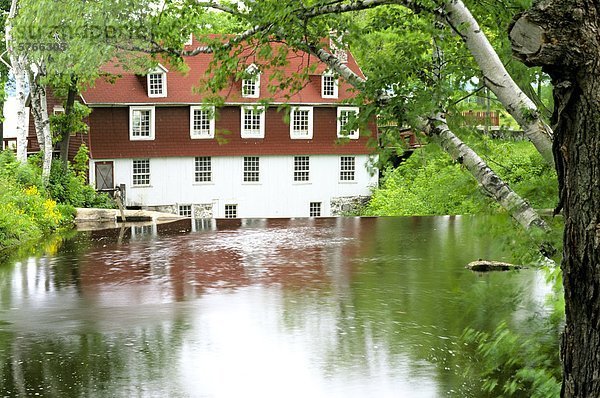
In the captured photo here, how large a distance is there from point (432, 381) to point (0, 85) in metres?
33.8

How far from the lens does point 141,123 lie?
4150 centimetres

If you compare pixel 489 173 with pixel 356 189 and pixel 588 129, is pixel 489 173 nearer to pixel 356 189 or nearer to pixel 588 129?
pixel 588 129

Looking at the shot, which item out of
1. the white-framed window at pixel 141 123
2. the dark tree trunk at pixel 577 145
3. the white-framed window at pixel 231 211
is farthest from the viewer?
the white-framed window at pixel 231 211

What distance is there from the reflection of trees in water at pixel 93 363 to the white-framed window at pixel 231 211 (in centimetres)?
2989

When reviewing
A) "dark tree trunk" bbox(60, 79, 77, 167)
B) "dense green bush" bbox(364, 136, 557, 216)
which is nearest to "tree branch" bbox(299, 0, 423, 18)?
"dense green bush" bbox(364, 136, 557, 216)

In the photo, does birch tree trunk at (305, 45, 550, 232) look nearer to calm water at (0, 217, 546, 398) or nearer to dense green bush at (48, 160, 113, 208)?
calm water at (0, 217, 546, 398)

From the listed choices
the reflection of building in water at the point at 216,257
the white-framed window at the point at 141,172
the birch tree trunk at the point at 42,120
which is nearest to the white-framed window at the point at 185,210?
the white-framed window at the point at 141,172

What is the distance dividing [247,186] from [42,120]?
1285cm

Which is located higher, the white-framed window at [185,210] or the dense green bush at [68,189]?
the dense green bush at [68,189]

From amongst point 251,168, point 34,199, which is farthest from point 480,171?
point 251,168

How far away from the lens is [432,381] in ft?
33.0

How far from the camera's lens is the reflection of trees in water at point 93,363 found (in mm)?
9867

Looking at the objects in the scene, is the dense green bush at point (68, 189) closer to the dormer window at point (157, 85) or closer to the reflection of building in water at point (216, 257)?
the reflection of building in water at point (216, 257)

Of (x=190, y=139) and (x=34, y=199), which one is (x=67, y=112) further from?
(x=34, y=199)
